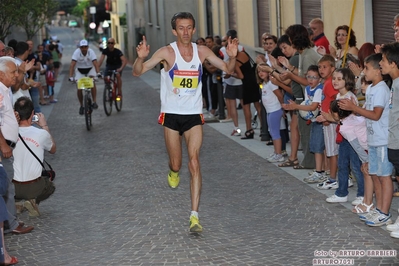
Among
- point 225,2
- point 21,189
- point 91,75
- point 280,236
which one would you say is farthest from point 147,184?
point 225,2

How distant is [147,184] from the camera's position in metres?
11.8

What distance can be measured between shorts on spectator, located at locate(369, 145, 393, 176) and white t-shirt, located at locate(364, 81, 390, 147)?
0.05 m

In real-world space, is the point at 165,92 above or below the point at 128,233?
above

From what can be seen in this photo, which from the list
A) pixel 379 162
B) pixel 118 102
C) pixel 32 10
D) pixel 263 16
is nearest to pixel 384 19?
A: pixel 379 162

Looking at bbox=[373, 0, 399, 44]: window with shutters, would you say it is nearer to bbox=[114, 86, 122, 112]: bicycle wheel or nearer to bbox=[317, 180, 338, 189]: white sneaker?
bbox=[317, 180, 338, 189]: white sneaker

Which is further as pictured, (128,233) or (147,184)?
(147,184)

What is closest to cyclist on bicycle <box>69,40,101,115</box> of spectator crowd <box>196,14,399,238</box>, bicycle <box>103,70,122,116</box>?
bicycle <box>103,70,122,116</box>

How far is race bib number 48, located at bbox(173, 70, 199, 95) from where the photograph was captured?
8.82m

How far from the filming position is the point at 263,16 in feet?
84.1

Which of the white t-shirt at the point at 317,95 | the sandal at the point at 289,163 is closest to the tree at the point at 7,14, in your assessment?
the sandal at the point at 289,163

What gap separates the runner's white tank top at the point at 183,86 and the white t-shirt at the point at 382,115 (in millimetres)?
1647

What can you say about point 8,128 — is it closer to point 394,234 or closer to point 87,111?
point 394,234

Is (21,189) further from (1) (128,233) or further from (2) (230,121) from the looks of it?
(2) (230,121)

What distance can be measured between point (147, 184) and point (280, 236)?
3.70 m
